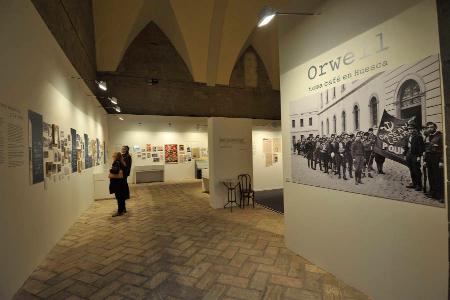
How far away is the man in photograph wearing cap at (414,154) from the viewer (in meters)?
1.75

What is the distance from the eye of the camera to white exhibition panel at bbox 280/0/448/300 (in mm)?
1739

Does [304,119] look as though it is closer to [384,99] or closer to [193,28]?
[384,99]

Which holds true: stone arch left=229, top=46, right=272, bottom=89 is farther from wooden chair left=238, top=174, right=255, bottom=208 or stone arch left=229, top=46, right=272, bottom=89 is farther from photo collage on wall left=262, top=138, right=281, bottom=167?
wooden chair left=238, top=174, right=255, bottom=208

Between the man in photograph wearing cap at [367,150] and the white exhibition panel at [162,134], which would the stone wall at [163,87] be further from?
the man in photograph wearing cap at [367,150]

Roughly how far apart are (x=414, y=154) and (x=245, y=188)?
4.84 meters

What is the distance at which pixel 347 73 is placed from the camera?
238cm

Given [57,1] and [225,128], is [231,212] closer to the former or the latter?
[225,128]

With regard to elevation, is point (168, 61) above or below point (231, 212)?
above

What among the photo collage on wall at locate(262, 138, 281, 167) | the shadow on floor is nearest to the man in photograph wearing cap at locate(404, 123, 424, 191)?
the shadow on floor

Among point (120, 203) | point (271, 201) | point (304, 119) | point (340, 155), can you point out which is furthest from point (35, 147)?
point (271, 201)

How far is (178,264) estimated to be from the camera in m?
2.98

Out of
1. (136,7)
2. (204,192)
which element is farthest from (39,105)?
(136,7)

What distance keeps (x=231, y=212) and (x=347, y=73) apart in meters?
4.16

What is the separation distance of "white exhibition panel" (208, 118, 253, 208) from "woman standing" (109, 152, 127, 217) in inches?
86.2
